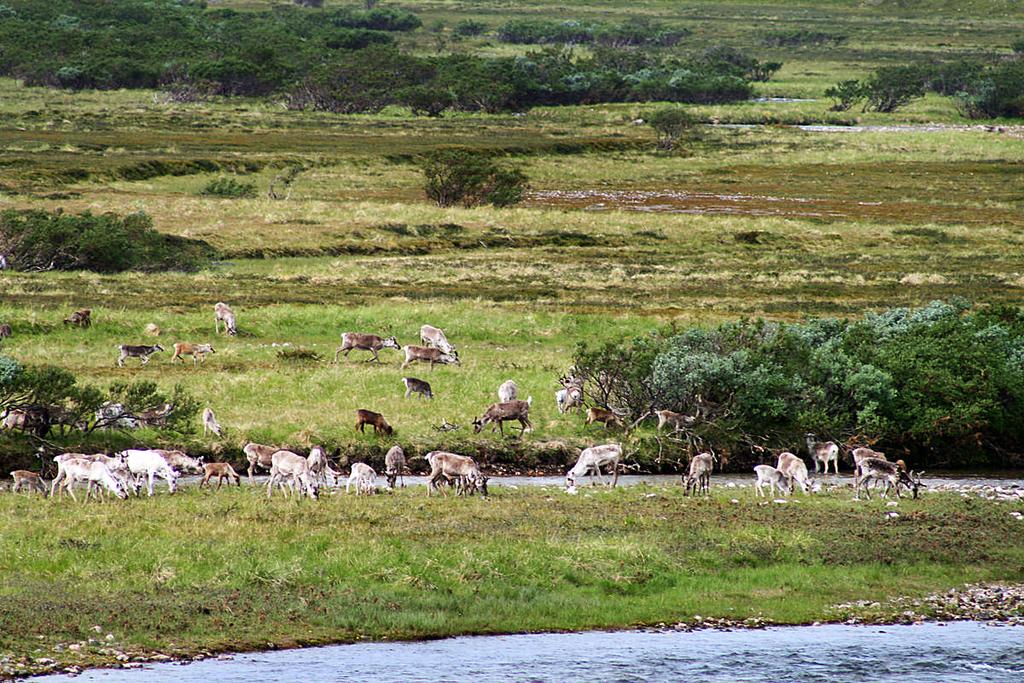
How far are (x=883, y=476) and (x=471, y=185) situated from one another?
59.7 m

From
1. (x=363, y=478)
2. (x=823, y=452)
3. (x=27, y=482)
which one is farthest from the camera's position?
(x=823, y=452)

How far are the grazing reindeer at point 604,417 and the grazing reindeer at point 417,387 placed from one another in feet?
13.5

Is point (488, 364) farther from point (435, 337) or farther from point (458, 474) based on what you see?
point (458, 474)

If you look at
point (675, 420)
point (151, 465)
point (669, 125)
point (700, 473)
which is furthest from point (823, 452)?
point (669, 125)

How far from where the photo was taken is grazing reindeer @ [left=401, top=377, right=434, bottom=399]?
1293 inches

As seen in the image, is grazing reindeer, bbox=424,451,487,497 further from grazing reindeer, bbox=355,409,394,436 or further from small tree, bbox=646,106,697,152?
small tree, bbox=646,106,697,152

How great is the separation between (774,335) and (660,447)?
231 inches

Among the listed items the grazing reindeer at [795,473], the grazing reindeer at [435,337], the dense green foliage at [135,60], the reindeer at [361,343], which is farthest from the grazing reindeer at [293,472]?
the dense green foliage at [135,60]

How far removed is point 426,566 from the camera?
65.6 ft

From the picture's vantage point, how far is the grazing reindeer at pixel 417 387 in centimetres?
3284

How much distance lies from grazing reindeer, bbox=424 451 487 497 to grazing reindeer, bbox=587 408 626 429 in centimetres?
673

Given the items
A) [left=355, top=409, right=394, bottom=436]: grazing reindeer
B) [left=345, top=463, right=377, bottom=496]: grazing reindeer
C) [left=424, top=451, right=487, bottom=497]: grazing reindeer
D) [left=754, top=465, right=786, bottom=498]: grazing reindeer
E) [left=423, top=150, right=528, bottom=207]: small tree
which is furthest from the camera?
[left=423, top=150, right=528, bottom=207]: small tree

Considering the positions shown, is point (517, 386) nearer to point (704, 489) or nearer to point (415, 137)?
Answer: point (704, 489)

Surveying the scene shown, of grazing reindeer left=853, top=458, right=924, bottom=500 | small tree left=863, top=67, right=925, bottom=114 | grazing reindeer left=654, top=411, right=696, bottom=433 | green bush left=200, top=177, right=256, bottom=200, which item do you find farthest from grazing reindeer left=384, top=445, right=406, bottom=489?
small tree left=863, top=67, right=925, bottom=114
